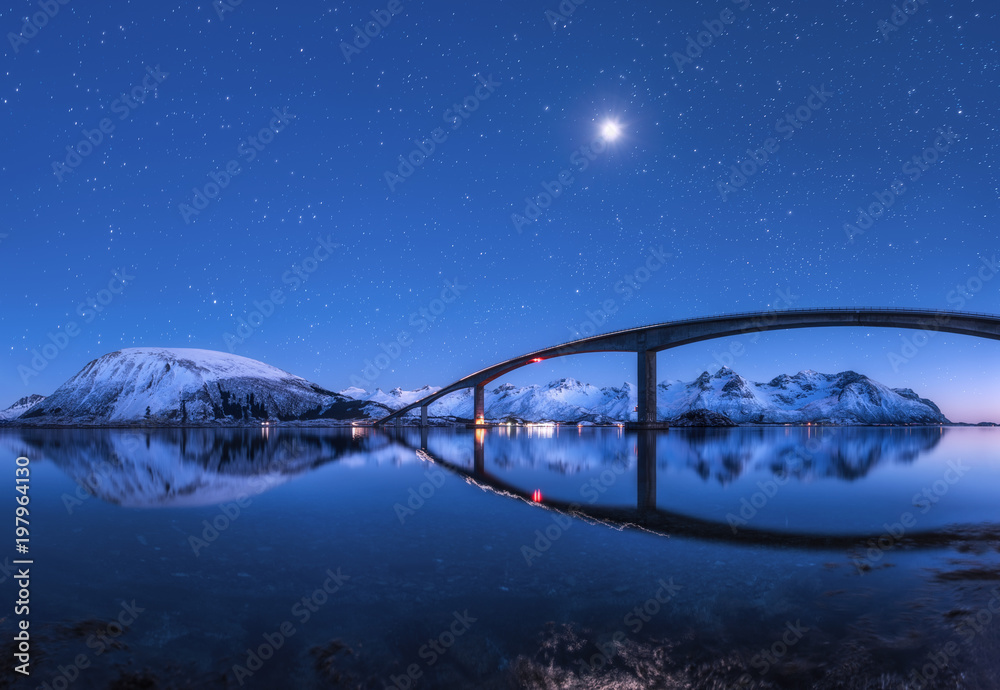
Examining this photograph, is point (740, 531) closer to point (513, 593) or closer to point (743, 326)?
point (513, 593)

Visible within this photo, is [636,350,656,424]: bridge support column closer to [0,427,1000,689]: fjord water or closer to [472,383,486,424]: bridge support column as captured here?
[472,383,486,424]: bridge support column

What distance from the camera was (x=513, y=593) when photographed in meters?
7.32

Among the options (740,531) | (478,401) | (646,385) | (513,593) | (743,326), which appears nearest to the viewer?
(513,593)

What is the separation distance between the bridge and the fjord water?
64.1 m

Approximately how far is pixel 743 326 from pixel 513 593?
78.6 m

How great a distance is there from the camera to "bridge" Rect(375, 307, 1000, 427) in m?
68.5

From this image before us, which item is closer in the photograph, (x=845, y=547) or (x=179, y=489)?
(x=845, y=547)

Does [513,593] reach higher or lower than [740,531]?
higher

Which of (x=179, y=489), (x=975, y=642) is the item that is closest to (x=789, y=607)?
(x=975, y=642)

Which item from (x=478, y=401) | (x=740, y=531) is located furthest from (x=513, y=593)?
(x=478, y=401)

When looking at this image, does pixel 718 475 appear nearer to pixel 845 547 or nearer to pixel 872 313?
pixel 845 547

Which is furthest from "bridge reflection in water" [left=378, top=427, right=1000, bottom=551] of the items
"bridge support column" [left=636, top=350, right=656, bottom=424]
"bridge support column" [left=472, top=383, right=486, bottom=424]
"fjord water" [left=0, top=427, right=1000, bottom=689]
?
"bridge support column" [left=472, top=383, right=486, bottom=424]

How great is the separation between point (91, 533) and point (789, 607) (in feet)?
47.1

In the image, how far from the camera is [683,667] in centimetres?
517
